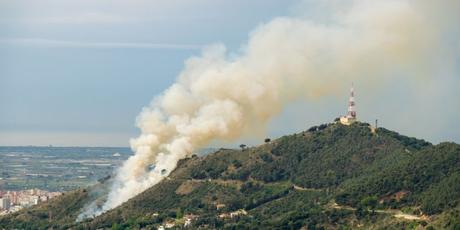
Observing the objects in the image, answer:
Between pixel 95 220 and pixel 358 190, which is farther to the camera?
pixel 95 220

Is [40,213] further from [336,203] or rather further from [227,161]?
[336,203]

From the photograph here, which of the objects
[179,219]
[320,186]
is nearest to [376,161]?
[320,186]

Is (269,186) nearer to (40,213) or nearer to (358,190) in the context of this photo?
(358,190)

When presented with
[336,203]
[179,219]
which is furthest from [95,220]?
[336,203]

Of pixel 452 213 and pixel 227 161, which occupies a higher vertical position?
pixel 227 161

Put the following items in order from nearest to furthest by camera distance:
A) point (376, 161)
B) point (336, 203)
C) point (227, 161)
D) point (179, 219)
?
point (336, 203)
point (179, 219)
point (376, 161)
point (227, 161)

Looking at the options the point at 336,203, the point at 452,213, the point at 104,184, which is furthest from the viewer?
the point at 104,184
